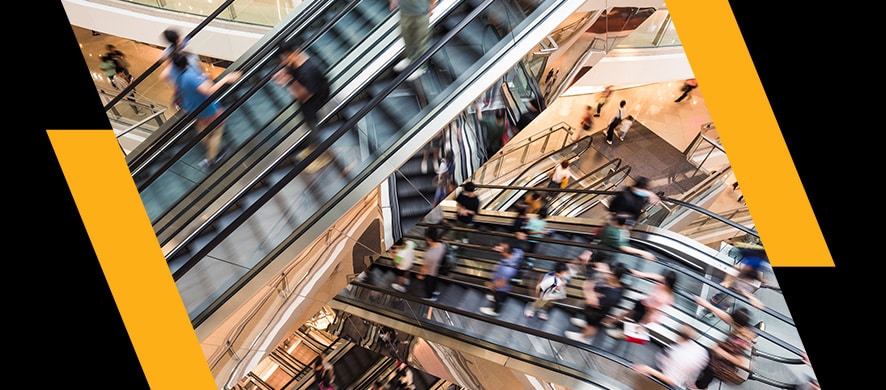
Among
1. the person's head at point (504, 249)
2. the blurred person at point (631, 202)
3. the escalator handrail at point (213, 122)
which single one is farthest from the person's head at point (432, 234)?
the escalator handrail at point (213, 122)

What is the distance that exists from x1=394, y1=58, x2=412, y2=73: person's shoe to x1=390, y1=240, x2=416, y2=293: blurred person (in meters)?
2.43

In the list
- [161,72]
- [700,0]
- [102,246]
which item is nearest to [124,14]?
[161,72]

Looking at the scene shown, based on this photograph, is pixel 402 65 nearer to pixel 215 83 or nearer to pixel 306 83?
pixel 306 83

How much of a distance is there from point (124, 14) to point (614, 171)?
705 centimetres

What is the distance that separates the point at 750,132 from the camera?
184 inches

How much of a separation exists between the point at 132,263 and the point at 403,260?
297 cm

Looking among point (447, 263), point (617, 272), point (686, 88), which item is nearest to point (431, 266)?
point (447, 263)

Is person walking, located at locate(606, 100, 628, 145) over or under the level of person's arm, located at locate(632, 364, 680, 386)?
over

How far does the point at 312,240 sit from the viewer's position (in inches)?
149

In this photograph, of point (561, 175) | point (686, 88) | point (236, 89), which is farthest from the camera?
point (686, 88)

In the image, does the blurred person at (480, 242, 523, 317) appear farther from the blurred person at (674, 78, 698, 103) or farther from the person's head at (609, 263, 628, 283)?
the blurred person at (674, 78, 698, 103)

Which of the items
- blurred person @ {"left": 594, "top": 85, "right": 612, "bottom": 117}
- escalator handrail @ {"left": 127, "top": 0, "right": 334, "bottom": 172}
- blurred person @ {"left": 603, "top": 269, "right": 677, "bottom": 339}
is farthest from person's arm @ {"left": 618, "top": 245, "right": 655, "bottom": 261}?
blurred person @ {"left": 594, "top": 85, "right": 612, "bottom": 117}

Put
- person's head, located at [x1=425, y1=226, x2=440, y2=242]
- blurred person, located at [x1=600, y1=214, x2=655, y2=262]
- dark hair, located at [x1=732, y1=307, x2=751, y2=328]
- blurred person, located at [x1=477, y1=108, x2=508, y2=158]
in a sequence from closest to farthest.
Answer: blurred person, located at [x1=477, y1=108, x2=508, y2=158] → dark hair, located at [x1=732, y1=307, x2=751, y2=328] → blurred person, located at [x1=600, y1=214, x2=655, y2=262] → person's head, located at [x1=425, y1=226, x2=440, y2=242]

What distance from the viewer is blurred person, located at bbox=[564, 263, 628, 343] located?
497 centimetres
